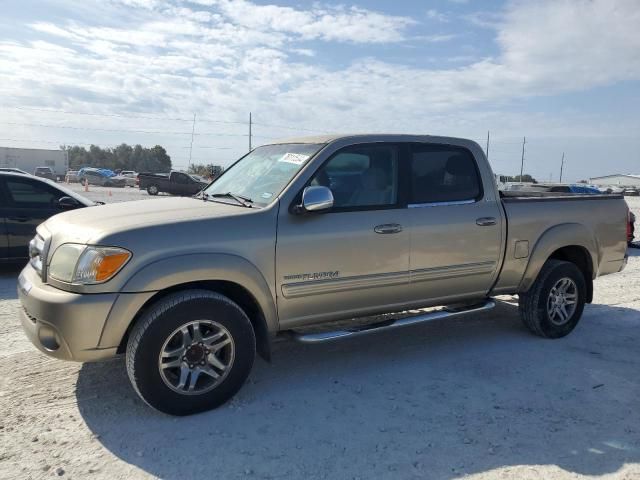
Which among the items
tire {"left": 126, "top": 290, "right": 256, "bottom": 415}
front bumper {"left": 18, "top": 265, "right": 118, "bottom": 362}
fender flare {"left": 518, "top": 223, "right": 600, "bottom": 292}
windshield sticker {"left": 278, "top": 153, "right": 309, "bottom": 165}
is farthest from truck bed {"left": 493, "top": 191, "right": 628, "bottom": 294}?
front bumper {"left": 18, "top": 265, "right": 118, "bottom": 362}

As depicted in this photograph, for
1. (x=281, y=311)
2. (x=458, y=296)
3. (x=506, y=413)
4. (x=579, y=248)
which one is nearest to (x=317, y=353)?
(x=281, y=311)

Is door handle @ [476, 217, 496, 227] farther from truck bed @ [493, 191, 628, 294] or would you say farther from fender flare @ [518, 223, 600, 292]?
fender flare @ [518, 223, 600, 292]

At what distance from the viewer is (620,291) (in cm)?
767

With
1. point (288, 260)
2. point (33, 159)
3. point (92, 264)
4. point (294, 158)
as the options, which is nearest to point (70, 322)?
point (92, 264)

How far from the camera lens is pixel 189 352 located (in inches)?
141

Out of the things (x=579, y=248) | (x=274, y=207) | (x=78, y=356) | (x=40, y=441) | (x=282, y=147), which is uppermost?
(x=282, y=147)

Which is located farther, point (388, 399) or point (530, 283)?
point (530, 283)

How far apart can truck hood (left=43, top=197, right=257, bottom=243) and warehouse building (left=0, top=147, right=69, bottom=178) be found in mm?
56332

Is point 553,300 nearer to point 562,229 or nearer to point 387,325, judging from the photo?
point 562,229

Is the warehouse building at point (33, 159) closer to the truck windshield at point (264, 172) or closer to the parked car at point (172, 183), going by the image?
the parked car at point (172, 183)

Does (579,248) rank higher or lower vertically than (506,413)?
higher

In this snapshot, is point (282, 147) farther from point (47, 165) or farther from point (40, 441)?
point (47, 165)

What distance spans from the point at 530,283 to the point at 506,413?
192 centimetres

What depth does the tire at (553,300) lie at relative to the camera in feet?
17.4
